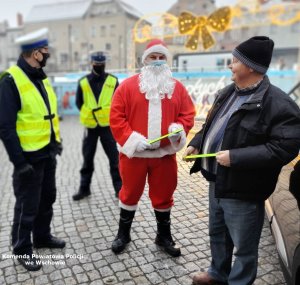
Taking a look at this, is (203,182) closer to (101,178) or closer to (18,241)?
(18,241)

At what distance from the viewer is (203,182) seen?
2.52m

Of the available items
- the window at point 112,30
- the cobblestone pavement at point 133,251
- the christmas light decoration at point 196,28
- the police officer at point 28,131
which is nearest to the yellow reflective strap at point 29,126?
the police officer at point 28,131

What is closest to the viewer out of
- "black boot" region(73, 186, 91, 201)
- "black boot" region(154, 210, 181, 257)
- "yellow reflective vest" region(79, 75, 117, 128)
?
"black boot" region(154, 210, 181, 257)

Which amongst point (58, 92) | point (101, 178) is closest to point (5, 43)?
point (58, 92)

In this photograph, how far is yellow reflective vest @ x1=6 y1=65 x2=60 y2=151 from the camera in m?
2.63

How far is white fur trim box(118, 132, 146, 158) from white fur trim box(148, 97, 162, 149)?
96mm

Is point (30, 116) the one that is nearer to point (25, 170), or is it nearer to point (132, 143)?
point (25, 170)

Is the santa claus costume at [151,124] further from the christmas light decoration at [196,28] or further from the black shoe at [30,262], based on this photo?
the christmas light decoration at [196,28]

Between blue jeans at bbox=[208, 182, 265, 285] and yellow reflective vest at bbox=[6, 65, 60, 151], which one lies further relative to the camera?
yellow reflective vest at bbox=[6, 65, 60, 151]

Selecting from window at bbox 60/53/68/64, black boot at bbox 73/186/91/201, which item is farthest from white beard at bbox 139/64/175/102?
window at bbox 60/53/68/64

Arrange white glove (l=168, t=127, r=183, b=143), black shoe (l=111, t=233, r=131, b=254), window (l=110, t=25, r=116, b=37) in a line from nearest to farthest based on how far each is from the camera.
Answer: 1. white glove (l=168, t=127, r=183, b=143)
2. black shoe (l=111, t=233, r=131, b=254)
3. window (l=110, t=25, r=116, b=37)

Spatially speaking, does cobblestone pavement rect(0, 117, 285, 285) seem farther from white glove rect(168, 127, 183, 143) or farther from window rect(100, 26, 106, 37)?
window rect(100, 26, 106, 37)

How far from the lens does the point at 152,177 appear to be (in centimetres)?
287

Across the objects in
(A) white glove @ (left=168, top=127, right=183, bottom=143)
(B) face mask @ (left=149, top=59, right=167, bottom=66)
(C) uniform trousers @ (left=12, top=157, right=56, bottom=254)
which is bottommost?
(C) uniform trousers @ (left=12, top=157, right=56, bottom=254)
